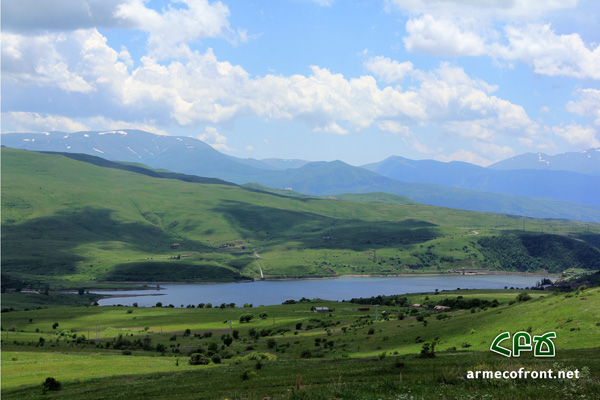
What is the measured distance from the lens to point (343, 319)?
100312 mm

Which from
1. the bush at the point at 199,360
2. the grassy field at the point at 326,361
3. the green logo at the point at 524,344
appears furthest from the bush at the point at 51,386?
the green logo at the point at 524,344

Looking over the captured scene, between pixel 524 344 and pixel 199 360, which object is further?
pixel 199 360

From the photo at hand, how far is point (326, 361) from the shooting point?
140 ft

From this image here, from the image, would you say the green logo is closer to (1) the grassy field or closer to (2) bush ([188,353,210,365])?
(1) the grassy field

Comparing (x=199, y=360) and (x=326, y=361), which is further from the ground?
(x=326, y=361)

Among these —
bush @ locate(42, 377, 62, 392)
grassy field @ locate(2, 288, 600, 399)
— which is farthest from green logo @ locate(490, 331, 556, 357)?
bush @ locate(42, 377, 62, 392)

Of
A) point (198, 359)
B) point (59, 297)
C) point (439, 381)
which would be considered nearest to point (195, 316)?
point (198, 359)

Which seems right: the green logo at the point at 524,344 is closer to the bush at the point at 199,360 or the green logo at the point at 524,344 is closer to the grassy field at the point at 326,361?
the grassy field at the point at 326,361

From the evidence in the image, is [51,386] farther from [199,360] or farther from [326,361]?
[326,361]

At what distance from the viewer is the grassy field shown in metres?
20.0

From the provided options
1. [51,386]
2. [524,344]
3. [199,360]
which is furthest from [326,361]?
[51,386]

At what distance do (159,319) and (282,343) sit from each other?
62521mm

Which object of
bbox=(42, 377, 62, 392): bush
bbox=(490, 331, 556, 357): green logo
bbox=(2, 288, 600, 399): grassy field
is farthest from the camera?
bbox=(42, 377, 62, 392): bush

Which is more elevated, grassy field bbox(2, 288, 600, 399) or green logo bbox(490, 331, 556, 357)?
green logo bbox(490, 331, 556, 357)
